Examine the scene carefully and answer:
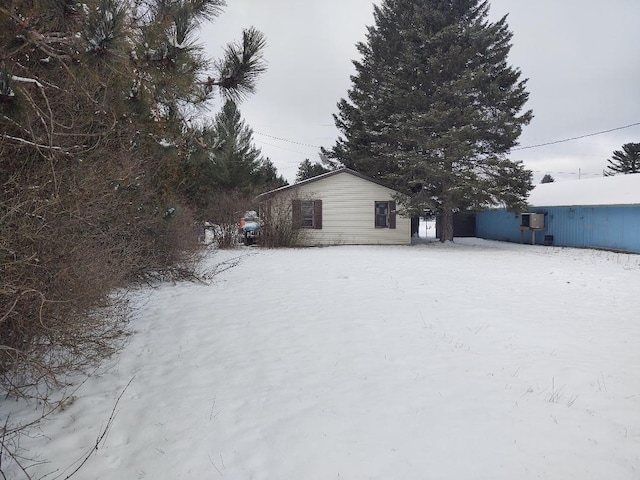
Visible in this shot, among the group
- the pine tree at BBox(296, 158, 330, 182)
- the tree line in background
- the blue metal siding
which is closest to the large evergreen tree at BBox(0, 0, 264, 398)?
the tree line in background

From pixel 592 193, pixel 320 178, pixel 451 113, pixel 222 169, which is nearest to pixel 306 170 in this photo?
pixel 320 178

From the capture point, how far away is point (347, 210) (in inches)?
730

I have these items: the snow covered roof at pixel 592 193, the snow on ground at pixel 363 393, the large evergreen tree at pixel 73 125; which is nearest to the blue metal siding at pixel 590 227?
the snow covered roof at pixel 592 193

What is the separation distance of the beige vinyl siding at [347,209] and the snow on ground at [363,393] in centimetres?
1164

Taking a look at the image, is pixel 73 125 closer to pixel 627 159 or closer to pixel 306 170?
pixel 306 170

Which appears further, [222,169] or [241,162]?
[241,162]

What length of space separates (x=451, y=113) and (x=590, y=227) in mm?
7899

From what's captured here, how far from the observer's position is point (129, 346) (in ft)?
15.1

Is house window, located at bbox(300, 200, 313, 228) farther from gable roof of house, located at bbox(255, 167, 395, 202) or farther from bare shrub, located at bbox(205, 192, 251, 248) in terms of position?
bare shrub, located at bbox(205, 192, 251, 248)

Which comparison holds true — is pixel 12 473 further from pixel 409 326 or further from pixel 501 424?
pixel 409 326

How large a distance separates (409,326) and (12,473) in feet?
14.1

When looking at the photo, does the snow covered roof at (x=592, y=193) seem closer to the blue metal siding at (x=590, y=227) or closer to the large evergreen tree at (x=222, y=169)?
the blue metal siding at (x=590, y=227)

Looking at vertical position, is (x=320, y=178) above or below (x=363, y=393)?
above

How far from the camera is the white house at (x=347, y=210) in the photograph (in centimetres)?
1827
